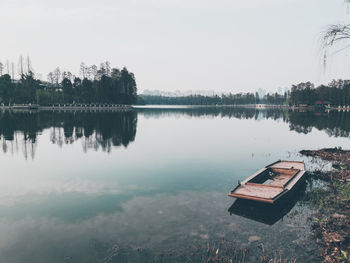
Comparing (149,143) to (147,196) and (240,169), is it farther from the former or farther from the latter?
(147,196)

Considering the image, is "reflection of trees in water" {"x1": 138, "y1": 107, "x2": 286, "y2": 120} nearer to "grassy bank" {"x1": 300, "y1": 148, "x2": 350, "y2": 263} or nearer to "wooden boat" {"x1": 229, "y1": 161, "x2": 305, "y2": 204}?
"wooden boat" {"x1": 229, "y1": 161, "x2": 305, "y2": 204}

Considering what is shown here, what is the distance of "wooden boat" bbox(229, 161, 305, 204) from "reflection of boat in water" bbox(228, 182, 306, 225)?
2.20ft

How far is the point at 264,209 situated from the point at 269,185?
167 centimetres

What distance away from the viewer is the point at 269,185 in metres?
13.1

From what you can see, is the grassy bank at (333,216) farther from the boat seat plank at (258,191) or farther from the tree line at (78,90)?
the tree line at (78,90)

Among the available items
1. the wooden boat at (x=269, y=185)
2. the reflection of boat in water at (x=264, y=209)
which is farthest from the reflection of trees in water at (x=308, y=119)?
the reflection of boat in water at (x=264, y=209)

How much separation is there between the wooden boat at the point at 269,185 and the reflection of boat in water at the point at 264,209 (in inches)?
26.4

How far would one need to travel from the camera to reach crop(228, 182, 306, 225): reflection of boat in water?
436 inches

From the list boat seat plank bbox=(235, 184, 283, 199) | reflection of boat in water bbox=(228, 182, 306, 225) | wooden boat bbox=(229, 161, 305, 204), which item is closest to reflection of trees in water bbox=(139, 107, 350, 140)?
wooden boat bbox=(229, 161, 305, 204)

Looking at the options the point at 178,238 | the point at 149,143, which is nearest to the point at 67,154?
the point at 149,143

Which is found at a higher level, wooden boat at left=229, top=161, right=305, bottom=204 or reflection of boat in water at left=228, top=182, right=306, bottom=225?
wooden boat at left=229, top=161, right=305, bottom=204

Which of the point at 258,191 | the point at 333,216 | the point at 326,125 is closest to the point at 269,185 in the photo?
the point at 258,191

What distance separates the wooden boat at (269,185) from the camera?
11.4 meters

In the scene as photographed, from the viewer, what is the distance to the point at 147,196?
1385 centimetres
